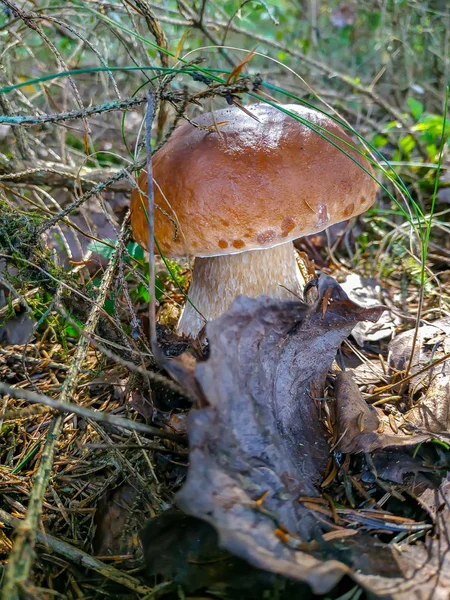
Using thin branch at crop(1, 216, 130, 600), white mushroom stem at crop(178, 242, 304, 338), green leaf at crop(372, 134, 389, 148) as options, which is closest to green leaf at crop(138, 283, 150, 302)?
white mushroom stem at crop(178, 242, 304, 338)

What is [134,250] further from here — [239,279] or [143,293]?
[239,279]

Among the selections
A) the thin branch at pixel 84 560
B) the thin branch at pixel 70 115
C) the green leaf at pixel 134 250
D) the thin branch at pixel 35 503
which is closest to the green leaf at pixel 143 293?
the green leaf at pixel 134 250

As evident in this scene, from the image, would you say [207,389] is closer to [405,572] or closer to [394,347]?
[405,572]

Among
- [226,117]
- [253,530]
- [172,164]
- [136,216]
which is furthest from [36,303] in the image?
[253,530]

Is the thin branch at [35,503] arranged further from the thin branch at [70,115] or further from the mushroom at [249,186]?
the thin branch at [70,115]

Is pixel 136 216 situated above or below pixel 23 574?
above

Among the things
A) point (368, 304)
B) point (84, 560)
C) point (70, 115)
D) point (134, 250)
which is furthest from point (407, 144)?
point (84, 560)

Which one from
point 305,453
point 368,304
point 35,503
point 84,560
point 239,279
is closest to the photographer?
point 35,503
